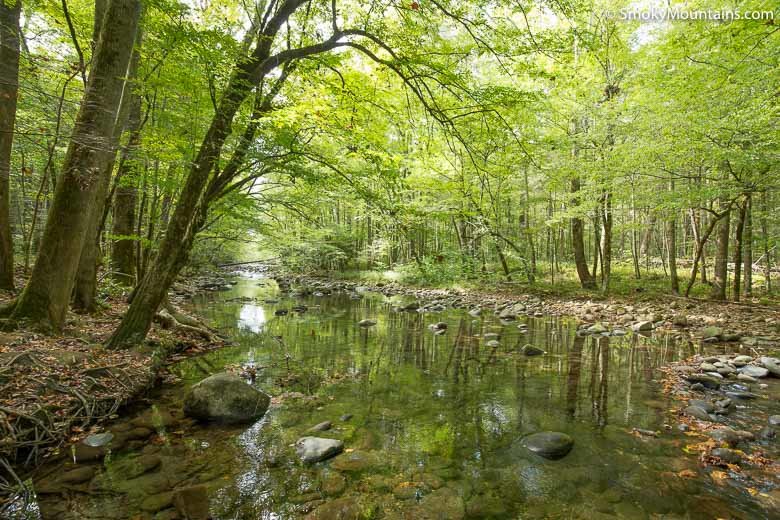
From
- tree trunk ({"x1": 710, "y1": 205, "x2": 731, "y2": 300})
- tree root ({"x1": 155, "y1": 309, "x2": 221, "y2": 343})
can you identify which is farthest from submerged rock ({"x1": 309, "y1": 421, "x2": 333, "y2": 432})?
tree trunk ({"x1": 710, "y1": 205, "x2": 731, "y2": 300})

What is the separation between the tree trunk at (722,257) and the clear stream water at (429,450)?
548 centimetres

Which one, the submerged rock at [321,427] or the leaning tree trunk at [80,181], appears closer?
the submerged rock at [321,427]

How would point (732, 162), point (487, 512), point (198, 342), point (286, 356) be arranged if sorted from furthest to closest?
point (732, 162), point (198, 342), point (286, 356), point (487, 512)

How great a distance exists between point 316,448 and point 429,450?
45.0 inches

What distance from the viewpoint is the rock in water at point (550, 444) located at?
12.1ft

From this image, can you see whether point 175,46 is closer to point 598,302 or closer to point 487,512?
point 487,512

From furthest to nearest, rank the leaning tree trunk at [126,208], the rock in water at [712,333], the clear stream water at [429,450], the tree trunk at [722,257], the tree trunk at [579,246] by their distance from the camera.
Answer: the tree trunk at [579,246] → the tree trunk at [722,257] → the rock in water at [712,333] → the leaning tree trunk at [126,208] → the clear stream water at [429,450]

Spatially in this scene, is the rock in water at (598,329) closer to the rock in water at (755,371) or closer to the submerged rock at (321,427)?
the rock in water at (755,371)

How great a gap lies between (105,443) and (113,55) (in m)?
4.63

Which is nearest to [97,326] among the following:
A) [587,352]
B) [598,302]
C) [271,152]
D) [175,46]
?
[271,152]

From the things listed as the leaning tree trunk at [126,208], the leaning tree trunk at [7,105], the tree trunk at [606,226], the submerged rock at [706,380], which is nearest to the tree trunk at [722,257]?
the tree trunk at [606,226]

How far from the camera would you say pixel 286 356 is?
7359mm

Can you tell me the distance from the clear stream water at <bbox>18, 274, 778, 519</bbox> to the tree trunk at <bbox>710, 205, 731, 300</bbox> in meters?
5.48

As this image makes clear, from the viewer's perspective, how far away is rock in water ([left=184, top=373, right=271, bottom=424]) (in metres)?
4.47
